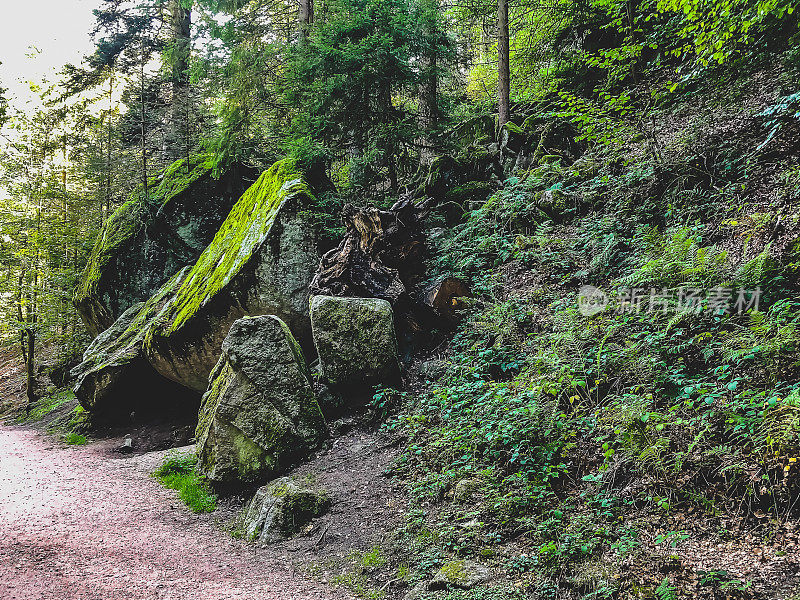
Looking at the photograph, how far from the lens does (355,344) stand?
26.7 feet

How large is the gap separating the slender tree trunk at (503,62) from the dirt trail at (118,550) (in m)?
10.9

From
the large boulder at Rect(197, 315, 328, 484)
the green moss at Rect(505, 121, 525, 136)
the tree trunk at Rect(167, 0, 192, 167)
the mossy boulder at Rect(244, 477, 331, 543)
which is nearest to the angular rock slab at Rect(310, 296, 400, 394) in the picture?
the large boulder at Rect(197, 315, 328, 484)

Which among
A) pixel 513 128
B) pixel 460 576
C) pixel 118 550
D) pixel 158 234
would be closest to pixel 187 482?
pixel 118 550

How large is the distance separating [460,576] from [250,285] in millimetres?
7455

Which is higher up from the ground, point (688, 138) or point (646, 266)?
point (688, 138)

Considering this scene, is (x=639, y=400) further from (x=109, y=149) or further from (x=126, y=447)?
(x=109, y=149)

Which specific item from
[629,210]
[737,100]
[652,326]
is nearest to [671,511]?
[652,326]

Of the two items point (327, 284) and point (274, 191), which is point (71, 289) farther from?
point (327, 284)

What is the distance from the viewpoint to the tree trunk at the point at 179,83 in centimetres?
1545

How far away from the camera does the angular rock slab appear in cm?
809

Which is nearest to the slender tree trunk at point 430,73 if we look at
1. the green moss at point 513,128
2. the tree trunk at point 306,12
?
the green moss at point 513,128

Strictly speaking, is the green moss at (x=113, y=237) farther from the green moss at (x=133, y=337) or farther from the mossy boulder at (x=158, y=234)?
the green moss at (x=133, y=337)

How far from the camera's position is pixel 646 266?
6031 mm

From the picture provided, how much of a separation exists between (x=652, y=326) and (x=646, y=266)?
3.09 ft
